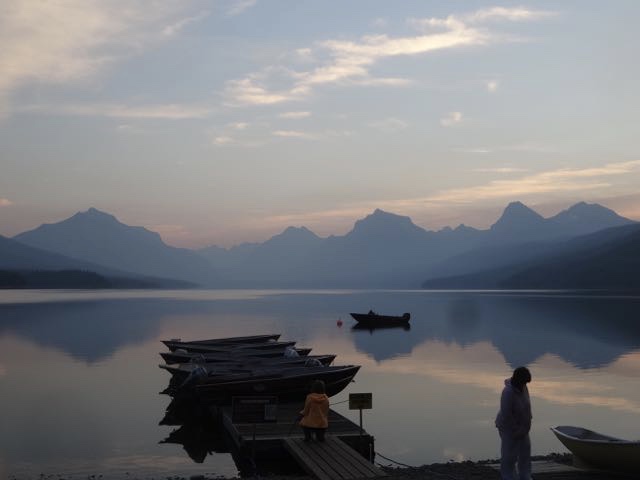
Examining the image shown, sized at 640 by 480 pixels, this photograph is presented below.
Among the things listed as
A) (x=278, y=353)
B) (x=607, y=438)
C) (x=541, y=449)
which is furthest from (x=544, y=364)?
(x=607, y=438)

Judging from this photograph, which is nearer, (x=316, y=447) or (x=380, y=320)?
(x=316, y=447)

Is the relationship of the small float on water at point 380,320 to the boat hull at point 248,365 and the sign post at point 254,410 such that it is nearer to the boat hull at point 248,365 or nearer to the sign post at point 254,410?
the boat hull at point 248,365

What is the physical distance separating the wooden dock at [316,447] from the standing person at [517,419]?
3.81 metres

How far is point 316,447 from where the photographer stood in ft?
74.8

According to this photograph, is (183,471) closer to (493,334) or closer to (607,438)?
(607,438)

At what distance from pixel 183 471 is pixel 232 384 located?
9120mm

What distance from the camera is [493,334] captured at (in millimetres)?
92562

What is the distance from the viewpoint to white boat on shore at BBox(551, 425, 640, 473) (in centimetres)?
1908

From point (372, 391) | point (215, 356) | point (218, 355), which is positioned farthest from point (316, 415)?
point (218, 355)

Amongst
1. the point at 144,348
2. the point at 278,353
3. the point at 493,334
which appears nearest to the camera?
the point at 278,353

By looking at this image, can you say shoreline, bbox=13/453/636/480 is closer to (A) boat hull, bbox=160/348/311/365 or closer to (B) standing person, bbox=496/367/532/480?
(B) standing person, bbox=496/367/532/480

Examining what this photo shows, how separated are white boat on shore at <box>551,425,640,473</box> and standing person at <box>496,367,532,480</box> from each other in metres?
3.49

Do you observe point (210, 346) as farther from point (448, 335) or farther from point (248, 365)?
point (448, 335)

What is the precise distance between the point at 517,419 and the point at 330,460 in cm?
643
